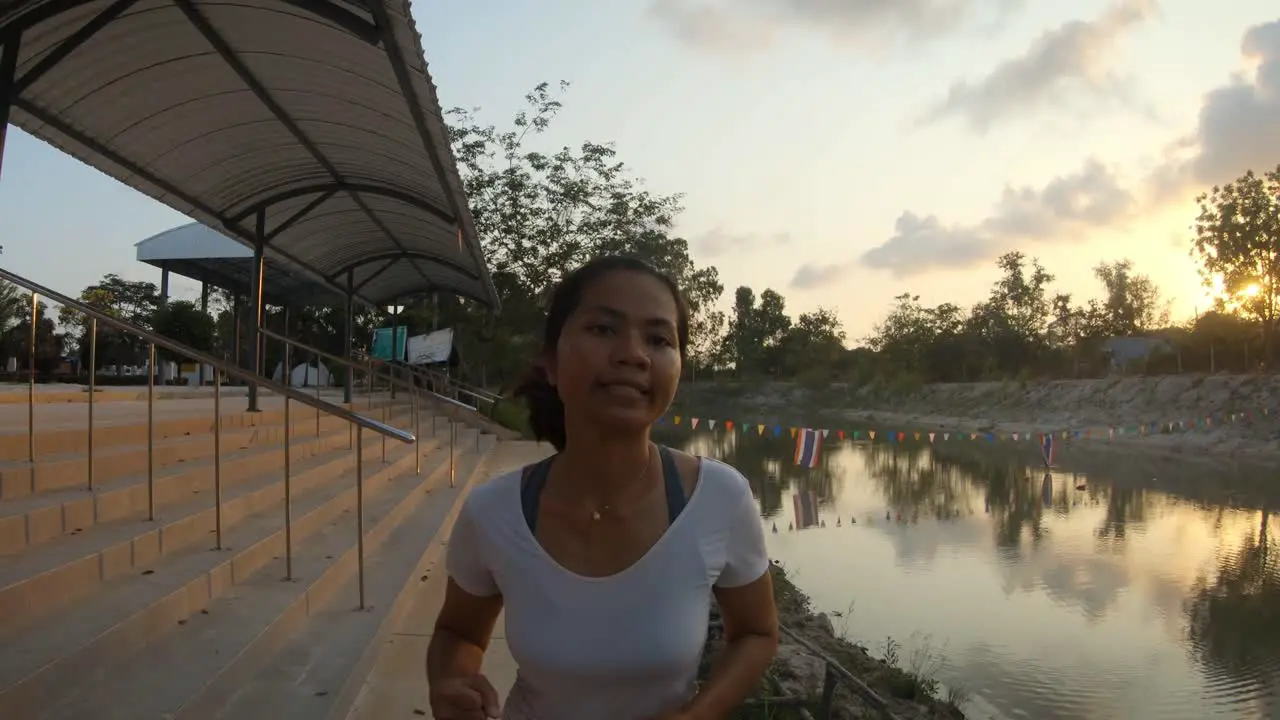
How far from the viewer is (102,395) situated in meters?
8.57

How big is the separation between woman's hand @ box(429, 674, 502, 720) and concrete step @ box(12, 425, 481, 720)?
1.88 metres

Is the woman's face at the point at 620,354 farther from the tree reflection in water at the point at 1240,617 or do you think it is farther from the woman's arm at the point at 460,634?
the tree reflection in water at the point at 1240,617

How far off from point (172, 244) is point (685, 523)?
2195 cm

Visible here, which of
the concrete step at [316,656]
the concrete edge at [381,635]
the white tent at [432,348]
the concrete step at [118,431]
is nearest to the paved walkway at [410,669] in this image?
the concrete edge at [381,635]

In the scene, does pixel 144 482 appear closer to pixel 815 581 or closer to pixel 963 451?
pixel 815 581

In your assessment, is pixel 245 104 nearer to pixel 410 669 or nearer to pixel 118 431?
pixel 118 431

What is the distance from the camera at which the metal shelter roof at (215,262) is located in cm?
1720

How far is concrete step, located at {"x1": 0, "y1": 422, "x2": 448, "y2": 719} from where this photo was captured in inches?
104

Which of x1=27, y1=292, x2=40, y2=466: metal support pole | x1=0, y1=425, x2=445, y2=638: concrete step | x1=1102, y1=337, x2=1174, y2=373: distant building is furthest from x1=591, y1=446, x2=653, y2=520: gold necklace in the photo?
x1=1102, y1=337, x2=1174, y2=373: distant building

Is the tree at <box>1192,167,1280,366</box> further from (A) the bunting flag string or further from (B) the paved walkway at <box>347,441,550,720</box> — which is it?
(B) the paved walkway at <box>347,441,550,720</box>

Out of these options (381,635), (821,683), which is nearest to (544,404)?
(381,635)

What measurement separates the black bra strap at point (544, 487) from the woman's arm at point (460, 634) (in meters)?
0.16

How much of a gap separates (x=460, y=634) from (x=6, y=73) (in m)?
4.14

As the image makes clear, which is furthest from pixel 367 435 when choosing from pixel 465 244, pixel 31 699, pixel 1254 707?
pixel 1254 707
